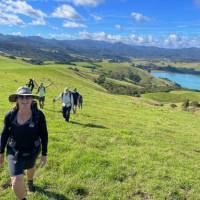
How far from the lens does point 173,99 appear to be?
12506 cm

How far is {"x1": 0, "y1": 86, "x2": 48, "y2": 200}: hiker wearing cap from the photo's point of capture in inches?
313

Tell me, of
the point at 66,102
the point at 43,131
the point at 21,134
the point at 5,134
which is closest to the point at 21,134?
the point at 21,134

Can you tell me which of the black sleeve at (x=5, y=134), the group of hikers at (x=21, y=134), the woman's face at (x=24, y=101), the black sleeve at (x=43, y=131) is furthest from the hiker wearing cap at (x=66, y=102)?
the woman's face at (x=24, y=101)

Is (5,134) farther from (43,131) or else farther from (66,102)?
(66,102)

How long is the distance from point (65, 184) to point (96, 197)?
115cm

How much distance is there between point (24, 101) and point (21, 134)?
0.77 m

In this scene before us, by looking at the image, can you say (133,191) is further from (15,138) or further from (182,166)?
(15,138)

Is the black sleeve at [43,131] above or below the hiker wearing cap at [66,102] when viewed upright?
above

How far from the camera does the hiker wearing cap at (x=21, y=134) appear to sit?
7.96 metres

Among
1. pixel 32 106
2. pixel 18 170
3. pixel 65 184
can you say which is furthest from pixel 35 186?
pixel 32 106

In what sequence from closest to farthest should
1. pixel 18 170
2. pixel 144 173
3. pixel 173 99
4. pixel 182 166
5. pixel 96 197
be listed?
pixel 18 170 → pixel 96 197 → pixel 144 173 → pixel 182 166 → pixel 173 99

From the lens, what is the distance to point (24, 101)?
789cm

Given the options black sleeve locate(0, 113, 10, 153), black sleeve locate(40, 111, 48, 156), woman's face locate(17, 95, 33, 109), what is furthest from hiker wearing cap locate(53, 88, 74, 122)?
woman's face locate(17, 95, 33, 109)

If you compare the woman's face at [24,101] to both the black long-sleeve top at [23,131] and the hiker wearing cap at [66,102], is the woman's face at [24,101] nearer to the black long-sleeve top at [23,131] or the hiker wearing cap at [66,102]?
the black long-sleeve top at [23,131]
